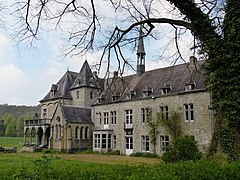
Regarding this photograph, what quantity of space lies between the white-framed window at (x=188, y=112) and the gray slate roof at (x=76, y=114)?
1436cm

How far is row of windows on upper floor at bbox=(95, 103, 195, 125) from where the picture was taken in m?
26.6

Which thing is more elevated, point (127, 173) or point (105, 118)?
point (105, 118)

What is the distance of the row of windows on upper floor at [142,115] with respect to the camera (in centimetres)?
2663

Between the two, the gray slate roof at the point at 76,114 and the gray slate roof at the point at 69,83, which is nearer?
the gray slate roof at the point at 76,114

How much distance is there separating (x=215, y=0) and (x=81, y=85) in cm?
3177

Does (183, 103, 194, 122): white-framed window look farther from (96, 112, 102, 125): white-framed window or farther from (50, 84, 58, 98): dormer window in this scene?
(50, 84, 58, 98): dormer window

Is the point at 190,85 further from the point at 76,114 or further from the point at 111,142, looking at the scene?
the point at 76,114

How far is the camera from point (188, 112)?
26719 millimetres

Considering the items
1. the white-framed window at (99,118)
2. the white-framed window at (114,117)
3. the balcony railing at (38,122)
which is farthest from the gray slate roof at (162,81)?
the balcony railing at (38,122)

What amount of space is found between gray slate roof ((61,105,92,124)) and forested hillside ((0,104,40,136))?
210 feet

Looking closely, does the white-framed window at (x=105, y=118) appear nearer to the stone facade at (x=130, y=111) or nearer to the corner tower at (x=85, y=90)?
the stone facade at (x=130, y=111)

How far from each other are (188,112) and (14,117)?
3570 inches

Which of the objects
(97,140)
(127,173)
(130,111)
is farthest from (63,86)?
(127,173)

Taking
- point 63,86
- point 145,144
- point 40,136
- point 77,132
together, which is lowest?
point 145,144
